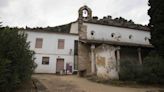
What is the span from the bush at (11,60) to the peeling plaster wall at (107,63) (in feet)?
25.6

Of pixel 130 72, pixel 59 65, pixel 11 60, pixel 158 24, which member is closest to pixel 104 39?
pixel 59 65

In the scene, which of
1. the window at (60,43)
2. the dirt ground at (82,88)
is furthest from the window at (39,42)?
the dirt ground at (82,88)

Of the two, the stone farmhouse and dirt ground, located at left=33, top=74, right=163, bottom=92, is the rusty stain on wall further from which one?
the stone farmhouse

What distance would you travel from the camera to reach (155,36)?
1777cm

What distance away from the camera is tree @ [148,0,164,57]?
55.5ft

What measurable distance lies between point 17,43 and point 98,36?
673 inches

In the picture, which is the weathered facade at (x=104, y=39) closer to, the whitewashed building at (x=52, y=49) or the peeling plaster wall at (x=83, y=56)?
the peeling plaster wall at (x=83, y=56)

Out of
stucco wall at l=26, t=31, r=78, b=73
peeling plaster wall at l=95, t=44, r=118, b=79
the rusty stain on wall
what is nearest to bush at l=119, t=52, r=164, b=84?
peeling plaster wall at l=95, t=44, r=118, b=79

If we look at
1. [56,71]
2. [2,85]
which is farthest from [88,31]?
[2,85]

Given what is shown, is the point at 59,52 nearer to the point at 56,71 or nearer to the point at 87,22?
the point at 56,71

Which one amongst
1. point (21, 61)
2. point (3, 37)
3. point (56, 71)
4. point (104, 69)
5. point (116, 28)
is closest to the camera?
point (3, 37)

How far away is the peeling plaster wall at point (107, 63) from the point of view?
16.4 meters

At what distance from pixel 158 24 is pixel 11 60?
13.3 metres

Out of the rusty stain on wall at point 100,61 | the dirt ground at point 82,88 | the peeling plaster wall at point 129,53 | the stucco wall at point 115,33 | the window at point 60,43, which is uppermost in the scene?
the stucco wall at point 115,33
